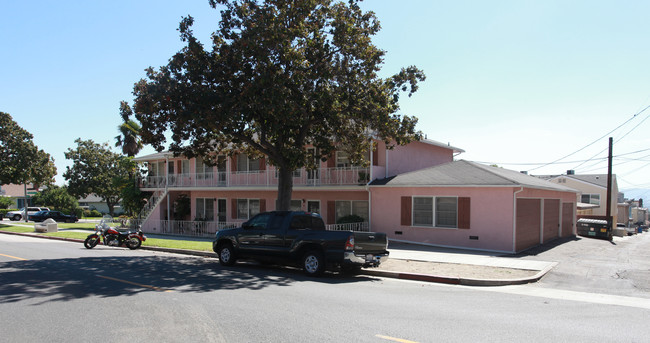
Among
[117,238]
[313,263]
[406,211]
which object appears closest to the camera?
[313,263]

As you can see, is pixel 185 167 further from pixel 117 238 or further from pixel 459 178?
pixel 459 178

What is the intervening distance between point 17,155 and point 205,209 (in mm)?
18691

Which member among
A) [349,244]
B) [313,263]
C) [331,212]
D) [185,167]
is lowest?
[313,263]

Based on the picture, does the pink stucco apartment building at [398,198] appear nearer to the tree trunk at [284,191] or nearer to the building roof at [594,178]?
the tree trunk at [284,191]

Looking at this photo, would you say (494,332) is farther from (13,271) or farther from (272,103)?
(13,271)

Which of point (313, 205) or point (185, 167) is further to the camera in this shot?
point (185, 167)

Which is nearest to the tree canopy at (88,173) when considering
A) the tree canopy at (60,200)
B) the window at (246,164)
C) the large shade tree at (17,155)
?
the tree canopy at (60,200)

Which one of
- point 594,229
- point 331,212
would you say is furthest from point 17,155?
point 594,229

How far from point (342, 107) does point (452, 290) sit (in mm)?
7883

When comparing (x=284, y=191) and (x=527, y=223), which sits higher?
(x=284, y=191)

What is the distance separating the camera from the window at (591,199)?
150 feet

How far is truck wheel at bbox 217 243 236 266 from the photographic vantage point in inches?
518

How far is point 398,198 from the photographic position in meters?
19.9

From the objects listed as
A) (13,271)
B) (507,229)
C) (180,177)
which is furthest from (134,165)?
(507,229)
